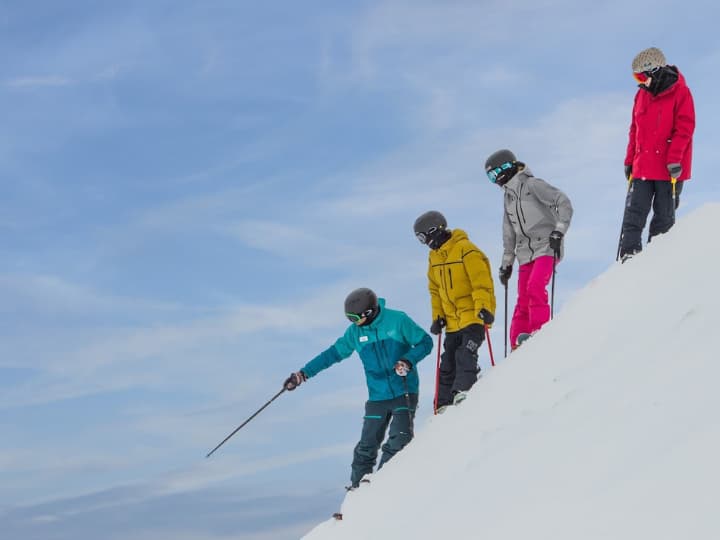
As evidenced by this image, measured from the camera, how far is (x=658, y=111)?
9492 millimetres

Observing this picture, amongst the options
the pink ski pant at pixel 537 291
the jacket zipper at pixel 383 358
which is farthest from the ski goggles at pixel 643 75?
the jacket zipper at pixel 383 358

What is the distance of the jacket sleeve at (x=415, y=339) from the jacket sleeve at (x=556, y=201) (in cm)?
202

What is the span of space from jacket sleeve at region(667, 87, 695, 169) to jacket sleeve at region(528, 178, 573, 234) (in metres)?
1.32

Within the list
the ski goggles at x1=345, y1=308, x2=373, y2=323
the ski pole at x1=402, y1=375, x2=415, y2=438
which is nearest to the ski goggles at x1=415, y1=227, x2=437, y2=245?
the ski goggles at x1=345, y1=308, x2=373, y2=323

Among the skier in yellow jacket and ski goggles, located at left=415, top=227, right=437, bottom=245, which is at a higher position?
ski goggles, located at left=415, top=227, right=437, bottom=245

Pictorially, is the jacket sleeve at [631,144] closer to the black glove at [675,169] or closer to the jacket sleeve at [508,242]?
the black glove at [675,169]

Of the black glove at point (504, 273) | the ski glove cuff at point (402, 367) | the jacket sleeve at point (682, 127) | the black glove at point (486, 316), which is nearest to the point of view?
the ski glove cuff at point (402, 367)

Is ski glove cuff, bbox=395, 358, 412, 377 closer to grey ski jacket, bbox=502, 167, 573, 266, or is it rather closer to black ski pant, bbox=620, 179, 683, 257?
grey ski jacket, bbox=502, 167, 573, 266

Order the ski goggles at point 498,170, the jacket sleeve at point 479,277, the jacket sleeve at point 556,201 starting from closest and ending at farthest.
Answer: the jacket sleeve at point 479,277, the jacket sleeve at point 556,201, the ski goggles at point 498,170

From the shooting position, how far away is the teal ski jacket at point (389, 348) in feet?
30.3

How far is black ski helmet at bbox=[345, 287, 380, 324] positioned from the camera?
9.32 metres

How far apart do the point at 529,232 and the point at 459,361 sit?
6.08 ft

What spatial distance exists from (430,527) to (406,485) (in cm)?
167

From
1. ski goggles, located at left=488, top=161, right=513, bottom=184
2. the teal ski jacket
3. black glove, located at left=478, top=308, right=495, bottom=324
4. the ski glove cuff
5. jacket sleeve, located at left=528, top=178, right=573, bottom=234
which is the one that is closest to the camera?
the ski glove cuff
